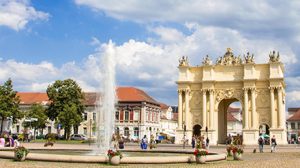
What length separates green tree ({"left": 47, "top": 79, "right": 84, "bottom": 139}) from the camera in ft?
230

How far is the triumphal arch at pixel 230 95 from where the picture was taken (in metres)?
61.2

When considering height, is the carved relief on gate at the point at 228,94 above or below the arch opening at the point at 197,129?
above

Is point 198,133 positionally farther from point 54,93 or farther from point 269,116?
point 54,93

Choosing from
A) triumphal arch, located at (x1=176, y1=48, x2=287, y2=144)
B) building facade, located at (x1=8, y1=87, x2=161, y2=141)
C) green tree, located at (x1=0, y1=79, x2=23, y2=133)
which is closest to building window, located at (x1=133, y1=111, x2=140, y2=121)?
building facade, located at (x1=8, y1=87, x2=161, y2=141)

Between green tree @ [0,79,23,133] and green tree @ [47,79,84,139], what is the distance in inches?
265

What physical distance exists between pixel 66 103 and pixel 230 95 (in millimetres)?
28099

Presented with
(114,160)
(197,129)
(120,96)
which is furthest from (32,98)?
(114,160)

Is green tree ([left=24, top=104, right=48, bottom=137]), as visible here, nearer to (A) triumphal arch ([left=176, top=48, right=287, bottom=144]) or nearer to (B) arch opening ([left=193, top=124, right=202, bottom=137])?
(A) triumphal arch ([left=176, top=48, right=287, bottom=144])

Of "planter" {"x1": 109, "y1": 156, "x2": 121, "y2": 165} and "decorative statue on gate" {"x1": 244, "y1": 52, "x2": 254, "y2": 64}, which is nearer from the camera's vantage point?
"planter" {"x1": 109, "y1": 156, "x2": 121, "y2": 165}

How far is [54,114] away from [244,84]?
33.1 m

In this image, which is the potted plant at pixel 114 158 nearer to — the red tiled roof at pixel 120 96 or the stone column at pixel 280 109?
the stone column at pixel 280 109

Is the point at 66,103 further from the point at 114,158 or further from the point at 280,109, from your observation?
the point at 114,158

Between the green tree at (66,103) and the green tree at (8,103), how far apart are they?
6.73 m

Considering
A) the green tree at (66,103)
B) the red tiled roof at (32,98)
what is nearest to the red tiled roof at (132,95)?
the red tiled roof at (32,98)
